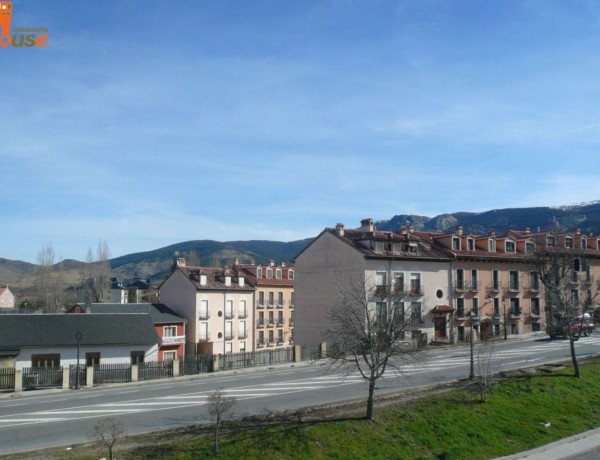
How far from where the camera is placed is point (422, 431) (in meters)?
21.2

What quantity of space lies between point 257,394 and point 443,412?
9.06 m

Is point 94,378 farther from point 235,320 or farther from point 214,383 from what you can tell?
point 235,320

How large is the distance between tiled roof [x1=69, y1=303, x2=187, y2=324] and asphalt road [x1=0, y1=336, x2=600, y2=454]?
2017cm

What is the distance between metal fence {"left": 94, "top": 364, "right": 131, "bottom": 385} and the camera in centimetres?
3531

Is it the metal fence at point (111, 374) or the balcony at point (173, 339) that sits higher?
the metal fence at point (111, 374)

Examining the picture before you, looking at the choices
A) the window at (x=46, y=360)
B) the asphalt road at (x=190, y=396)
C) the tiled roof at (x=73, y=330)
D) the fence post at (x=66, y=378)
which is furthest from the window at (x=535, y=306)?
the window at (x=46, y=360)

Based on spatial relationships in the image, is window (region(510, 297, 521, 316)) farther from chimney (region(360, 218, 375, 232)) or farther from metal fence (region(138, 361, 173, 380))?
metal fence (region(138, 361, 173, 380))

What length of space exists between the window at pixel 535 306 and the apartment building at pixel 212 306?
31.4 m

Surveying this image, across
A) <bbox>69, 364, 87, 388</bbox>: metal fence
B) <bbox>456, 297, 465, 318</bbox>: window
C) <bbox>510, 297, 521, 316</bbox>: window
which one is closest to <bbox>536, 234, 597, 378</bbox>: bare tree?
<bbox>510, 297, 521, 316</bbox>: window

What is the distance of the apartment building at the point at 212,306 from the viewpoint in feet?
197

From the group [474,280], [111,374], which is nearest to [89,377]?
[111,374]

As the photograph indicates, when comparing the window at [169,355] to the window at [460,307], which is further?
the window at [169,355]

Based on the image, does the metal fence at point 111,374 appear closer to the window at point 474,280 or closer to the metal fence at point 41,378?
the metal fence at point 41,378

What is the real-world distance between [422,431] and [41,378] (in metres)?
23.9
